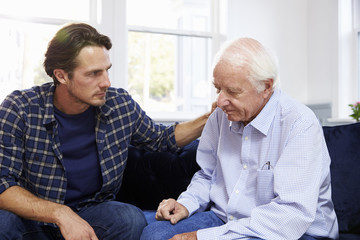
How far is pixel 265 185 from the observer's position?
1.38 m

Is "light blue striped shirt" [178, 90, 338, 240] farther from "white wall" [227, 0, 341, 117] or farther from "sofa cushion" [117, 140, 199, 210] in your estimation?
"white wall" [227, 0, 341, 117]

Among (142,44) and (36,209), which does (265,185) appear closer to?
(36,209)

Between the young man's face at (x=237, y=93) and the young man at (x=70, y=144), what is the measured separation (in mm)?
573

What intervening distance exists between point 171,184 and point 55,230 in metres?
0.57

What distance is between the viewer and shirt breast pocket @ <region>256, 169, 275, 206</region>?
4.50ft

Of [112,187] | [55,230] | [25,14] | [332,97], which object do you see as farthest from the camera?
[332,97]

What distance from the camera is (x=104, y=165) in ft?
5.88

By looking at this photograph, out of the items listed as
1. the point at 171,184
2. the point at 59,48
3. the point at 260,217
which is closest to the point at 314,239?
the point at 260,217

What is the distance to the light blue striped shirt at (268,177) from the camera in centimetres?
126

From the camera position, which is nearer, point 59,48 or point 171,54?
point 59,48

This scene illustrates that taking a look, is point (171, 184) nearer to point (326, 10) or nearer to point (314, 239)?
point (314, 239)

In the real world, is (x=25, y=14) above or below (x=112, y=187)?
above

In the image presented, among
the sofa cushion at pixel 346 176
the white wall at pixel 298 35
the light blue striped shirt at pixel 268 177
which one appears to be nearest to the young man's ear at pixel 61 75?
the light blue striped shirt at pixel 268 177

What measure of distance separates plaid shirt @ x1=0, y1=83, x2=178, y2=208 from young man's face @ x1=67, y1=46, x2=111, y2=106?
0.29 feet
